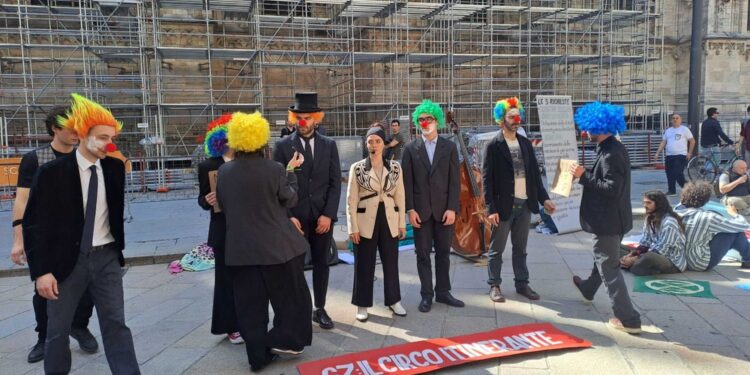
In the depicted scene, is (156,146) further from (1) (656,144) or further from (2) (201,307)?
(1) (656,144)

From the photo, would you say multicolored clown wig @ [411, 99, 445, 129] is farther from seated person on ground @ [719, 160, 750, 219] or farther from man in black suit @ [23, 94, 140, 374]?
seated person on ground @ [719, 160, 750, 219]

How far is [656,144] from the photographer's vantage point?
728 inches

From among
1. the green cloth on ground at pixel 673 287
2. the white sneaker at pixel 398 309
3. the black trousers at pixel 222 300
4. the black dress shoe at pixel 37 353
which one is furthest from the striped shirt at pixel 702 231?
Result: the black dress shoe at pixel 37 353

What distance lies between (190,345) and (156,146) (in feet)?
40.1

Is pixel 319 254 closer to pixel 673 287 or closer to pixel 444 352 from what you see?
pixel 444 352

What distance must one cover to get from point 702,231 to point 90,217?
5958mm

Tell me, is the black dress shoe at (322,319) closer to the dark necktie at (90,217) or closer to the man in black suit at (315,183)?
the man in black suit at (315,183)

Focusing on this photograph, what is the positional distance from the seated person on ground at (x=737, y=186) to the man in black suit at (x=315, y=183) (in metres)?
6.38

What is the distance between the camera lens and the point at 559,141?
8.25 m

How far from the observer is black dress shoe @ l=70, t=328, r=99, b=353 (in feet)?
14.0

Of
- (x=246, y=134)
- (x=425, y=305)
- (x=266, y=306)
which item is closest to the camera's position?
(x=246, y=134)

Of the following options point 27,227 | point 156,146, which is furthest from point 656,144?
point 27,227

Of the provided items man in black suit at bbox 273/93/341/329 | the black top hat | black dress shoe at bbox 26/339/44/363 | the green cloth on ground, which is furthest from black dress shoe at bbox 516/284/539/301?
black dress shoe at bbox 26/339/44/363

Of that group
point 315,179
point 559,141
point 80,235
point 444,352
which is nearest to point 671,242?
point 559,141
